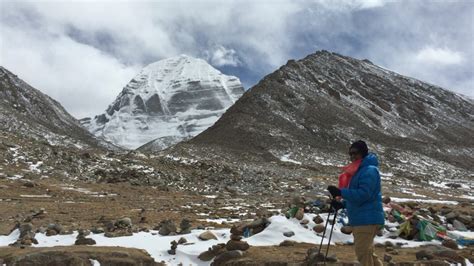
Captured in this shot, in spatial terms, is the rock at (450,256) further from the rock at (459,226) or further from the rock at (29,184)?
the rock at (29,184)

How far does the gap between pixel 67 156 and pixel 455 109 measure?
374 ft

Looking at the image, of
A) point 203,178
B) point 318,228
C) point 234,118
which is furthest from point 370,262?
point 234,118

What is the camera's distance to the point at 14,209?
51.5ft

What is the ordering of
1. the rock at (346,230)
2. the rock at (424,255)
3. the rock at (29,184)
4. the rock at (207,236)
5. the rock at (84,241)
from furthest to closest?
1. the rock at (29,184)
2. the rock at (346,230)
3. the rock at (207,236)
4. the rock at (84,241)
5. the rock at (424,255)

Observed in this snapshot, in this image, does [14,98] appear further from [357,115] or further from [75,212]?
[75,212]

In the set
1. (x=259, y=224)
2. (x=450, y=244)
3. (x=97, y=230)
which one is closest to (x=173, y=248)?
(x=97, y=230)

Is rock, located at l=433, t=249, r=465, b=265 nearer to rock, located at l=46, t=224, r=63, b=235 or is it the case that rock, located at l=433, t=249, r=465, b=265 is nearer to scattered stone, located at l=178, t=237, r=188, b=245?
scattered stone, located at l=178, t=237, r=188, b=245

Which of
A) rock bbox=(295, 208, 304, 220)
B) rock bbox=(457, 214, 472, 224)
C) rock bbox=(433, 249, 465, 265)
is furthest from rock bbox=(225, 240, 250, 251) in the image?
rock bbox=(457, 214, 472, 224)

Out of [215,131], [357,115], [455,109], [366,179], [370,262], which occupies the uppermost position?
[455,109]

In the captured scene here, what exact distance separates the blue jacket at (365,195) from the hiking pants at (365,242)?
111mm

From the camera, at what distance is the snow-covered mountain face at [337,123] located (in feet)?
209

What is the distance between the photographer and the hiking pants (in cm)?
710

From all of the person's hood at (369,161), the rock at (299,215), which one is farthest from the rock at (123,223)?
the person's hood at (369,161)

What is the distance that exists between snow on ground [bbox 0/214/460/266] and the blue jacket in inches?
156
